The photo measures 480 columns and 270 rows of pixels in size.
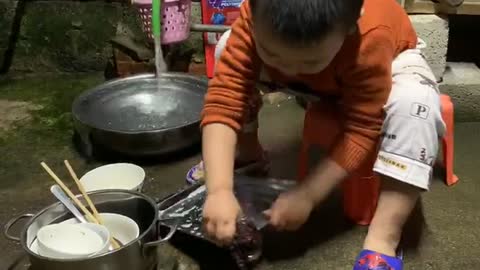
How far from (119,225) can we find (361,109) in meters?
0.47

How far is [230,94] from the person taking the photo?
1.12 metres

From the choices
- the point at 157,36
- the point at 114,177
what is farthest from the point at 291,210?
the point at 157,36

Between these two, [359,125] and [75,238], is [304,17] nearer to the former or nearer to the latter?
[359,125]

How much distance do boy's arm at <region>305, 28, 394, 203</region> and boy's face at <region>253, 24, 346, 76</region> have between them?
8 cm

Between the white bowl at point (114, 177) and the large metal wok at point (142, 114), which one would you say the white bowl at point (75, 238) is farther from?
the large metal wok at point (142, 114)

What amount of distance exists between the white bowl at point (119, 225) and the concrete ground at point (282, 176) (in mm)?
94

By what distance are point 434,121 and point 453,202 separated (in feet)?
1.11

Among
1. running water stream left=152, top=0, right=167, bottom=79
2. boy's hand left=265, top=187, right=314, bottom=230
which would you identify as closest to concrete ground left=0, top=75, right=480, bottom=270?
boy's hand left=265, top=187, right=314, bottom=230

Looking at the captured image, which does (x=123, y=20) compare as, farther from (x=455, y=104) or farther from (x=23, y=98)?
(x=455, y=104)

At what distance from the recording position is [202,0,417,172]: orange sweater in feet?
3.48

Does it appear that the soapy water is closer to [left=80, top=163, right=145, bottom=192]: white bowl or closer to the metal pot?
Answer: [left=80, top=163, right=145, bottom=192]: white bowl

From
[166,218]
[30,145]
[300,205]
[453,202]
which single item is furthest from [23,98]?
[453,202]

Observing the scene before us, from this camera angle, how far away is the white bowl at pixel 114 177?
4.39 feet

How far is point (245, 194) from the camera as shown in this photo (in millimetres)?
1260
